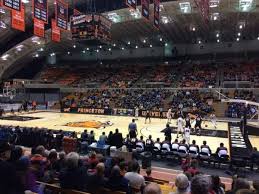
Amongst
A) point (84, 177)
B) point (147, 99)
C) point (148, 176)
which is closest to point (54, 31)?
point (148, 176)

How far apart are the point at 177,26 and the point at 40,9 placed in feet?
78.6

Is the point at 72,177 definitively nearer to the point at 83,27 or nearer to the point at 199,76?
the point at 83,27

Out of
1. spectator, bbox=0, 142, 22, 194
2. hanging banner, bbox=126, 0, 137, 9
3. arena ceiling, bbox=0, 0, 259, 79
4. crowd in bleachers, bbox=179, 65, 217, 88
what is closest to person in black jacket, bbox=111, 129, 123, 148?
hanging banner, bbox=126, 0, 137, 9

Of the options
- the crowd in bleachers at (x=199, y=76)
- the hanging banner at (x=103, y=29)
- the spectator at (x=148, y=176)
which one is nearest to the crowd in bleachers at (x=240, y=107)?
the crowd in bleachers at (x=199, y=76)

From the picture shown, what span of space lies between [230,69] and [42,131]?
34684 millimetres

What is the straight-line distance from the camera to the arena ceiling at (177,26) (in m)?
28.0

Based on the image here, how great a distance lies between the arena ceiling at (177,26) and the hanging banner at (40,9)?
11778mm

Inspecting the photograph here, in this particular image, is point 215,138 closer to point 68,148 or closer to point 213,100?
point 68,148

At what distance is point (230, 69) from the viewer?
1666 inches

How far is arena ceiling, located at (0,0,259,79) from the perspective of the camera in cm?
2805

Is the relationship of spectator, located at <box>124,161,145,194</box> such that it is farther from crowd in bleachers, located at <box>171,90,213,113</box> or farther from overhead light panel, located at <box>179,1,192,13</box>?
crowd in bleachers, located at <box>171,90,213,113</box>

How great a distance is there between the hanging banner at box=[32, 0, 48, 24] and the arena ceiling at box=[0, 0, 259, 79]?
11.8 m

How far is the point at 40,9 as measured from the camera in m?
16.5

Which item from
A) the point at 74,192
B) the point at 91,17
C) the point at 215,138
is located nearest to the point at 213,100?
the point at 215,138
